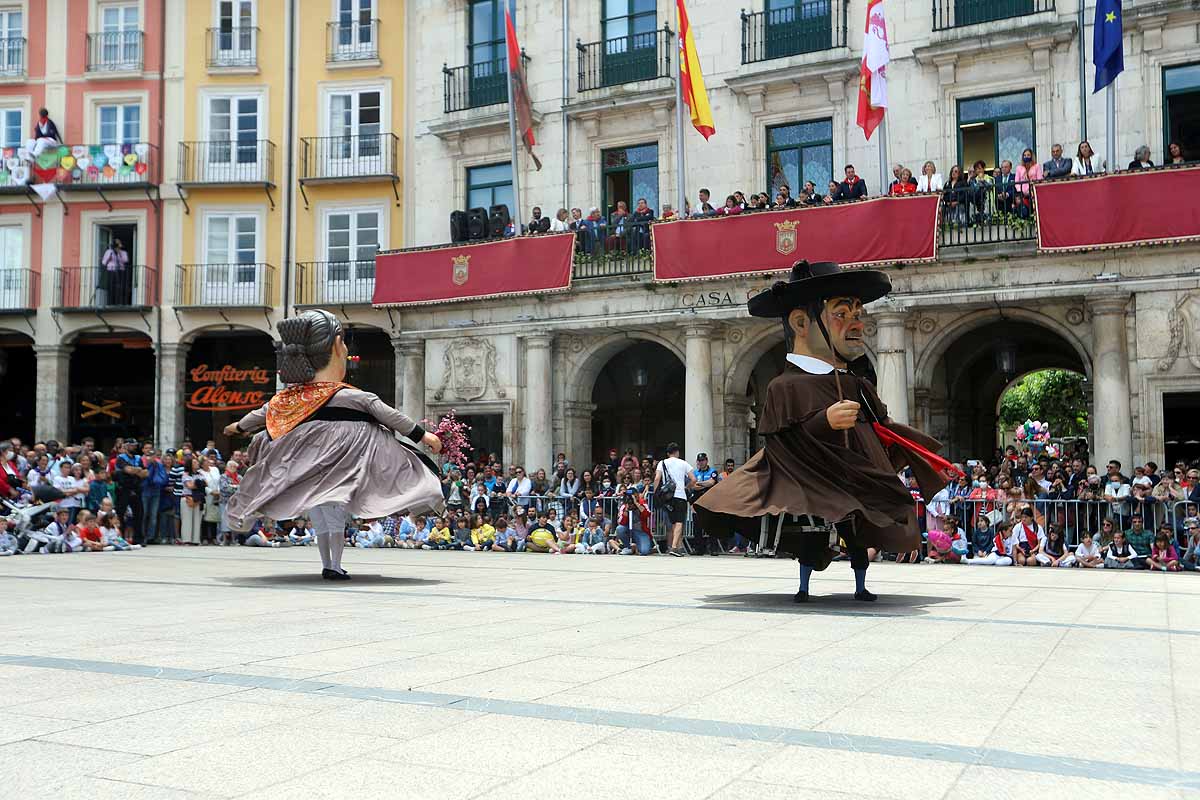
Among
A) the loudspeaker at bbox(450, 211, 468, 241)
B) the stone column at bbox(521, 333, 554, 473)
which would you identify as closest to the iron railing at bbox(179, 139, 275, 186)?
the loudspeaker at bbox(450, 211, 468, 241)

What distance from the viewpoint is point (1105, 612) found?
816 cm

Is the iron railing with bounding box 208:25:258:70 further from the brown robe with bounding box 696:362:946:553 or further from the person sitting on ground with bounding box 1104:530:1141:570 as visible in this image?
the brown robe with bounding box 696:362:946:553

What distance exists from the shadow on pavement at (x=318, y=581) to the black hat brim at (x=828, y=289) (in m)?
3.88

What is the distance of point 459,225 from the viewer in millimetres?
24516

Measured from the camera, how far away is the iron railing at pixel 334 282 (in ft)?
90.5

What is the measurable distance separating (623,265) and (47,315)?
15278 millimetres

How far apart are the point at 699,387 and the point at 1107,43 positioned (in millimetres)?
8657

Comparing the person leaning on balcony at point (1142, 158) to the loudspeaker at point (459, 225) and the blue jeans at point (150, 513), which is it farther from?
the blue jeans at point (150, 513)

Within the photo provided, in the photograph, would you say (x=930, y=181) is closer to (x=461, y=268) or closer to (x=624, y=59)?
(x=624, y=59)

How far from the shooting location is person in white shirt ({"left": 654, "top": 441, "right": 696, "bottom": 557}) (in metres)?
18.0

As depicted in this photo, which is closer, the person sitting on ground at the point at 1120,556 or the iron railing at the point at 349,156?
the person sitting on ground at the point at 1120,556

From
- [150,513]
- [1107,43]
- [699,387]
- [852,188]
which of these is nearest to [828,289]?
[852,188]

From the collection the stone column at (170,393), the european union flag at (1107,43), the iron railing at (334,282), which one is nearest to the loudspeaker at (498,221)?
the iron railing at (334,282)

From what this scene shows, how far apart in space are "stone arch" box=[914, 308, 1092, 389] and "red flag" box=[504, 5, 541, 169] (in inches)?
339
